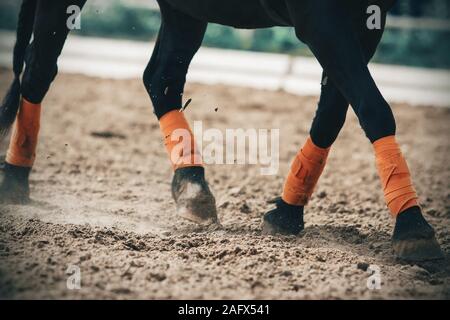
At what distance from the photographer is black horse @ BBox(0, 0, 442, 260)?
99.1 inches

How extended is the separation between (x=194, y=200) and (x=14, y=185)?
1.04m

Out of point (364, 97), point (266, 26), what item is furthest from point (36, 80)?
point (364, 97)

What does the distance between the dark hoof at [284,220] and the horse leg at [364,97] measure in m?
0.60

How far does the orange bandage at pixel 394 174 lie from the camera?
259cm

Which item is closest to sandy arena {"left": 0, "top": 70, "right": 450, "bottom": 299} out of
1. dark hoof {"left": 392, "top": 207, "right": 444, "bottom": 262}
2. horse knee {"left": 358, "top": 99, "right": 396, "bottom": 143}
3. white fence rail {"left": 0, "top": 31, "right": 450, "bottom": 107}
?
dark hoof {"left": 392, "top": 207, "right": 444, "bottom": 262}

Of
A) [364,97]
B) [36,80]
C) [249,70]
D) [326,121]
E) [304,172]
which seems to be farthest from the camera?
[249,70]

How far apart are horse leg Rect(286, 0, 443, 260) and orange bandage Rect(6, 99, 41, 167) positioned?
5.32ft

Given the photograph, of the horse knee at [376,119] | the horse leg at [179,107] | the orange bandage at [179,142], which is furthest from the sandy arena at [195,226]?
the horse knee at [376,119]

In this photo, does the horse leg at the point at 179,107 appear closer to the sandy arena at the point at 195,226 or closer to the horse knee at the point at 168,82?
the horse knee at the point at 168,82

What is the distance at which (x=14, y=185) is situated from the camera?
358 centimetres

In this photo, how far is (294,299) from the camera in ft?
7.54

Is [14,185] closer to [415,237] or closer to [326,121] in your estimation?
[326,121]

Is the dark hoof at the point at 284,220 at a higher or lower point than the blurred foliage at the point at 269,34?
lower

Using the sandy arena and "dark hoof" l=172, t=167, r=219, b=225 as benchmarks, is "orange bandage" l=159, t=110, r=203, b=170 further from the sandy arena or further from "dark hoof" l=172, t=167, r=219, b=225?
the sandy arena
